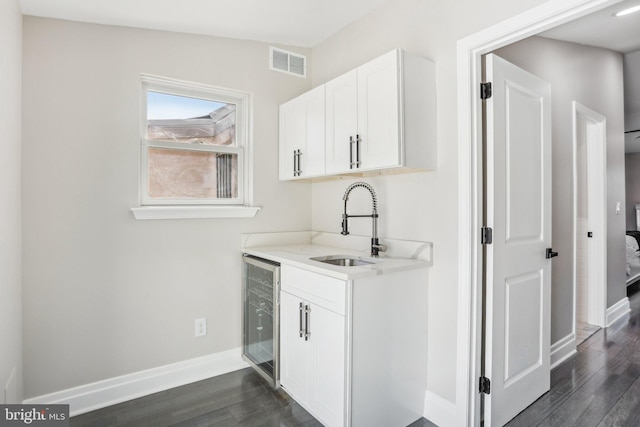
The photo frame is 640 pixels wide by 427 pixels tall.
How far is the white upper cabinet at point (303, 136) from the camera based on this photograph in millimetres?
2490

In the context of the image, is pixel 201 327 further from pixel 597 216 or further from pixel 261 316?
pixel 597 216

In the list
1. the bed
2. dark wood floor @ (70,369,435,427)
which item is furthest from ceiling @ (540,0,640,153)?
dark wood floor @ (70,369,435,427)

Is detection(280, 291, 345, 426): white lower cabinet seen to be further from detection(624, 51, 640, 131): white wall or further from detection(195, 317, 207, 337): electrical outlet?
detection(624, 51, 640, 131): white wall

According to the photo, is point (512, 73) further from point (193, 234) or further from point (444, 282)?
point (193, 234)

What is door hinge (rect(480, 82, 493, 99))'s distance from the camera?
1.89m

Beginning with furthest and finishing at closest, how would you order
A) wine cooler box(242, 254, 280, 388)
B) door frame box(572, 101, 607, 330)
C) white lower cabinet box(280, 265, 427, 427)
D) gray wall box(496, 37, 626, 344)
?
door frame box(572, 101, 607, 330), gray wall box(496, 37, 626, 344), wine cooler box(242, 254, 280, 388), white lower cabinet box(280, 265, 427, 427)

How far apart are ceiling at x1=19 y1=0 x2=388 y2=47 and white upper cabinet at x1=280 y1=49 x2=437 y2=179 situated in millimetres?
587

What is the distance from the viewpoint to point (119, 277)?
2.29 m

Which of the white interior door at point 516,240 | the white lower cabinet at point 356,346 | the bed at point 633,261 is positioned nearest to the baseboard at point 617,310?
the bed at point 633,261

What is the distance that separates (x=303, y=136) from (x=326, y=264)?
1.13m

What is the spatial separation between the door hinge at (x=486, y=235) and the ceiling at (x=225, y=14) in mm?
1674

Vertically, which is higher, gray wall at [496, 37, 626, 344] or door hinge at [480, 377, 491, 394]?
gray wall at [496, 37, 626, 344]

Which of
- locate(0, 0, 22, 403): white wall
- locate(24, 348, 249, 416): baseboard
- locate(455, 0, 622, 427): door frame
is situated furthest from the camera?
locate(24, 348, 249, 416): baseboard

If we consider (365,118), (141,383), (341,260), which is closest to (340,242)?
(341,260)
